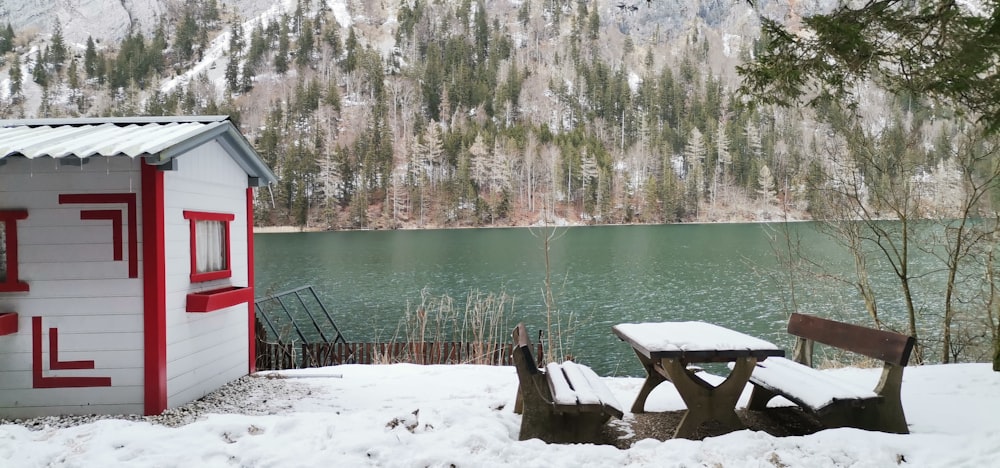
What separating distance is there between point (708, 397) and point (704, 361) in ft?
0.91

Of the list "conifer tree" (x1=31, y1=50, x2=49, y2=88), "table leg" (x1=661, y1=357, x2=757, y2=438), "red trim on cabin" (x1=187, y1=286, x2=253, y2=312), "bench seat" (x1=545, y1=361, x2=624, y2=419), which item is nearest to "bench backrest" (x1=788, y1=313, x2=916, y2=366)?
"table leg" (x1=661, y1=357, x2=757, y2=438)

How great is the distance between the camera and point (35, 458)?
299 cm

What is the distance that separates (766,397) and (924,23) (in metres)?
2.96

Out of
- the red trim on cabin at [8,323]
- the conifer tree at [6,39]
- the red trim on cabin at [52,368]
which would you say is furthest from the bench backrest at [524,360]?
the conifer tree at [6,39]

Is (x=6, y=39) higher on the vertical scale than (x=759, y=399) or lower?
higher

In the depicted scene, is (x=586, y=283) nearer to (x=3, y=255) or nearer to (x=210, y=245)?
(x=210, y=245)

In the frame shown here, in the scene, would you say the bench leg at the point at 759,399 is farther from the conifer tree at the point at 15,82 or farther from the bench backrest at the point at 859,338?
the conifer tree at the point at 15,82

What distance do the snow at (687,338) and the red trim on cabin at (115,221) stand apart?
3.68 meters

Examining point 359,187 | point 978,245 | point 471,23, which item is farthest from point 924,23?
point 471,23

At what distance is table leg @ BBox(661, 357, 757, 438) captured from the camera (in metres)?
3.50

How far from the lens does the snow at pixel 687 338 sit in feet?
11.4

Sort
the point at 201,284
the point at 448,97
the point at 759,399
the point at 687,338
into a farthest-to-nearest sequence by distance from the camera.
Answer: the point at 448,97, the point at 201,284, the point at 759,399, the point at 687,338

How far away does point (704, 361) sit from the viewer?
3463mm

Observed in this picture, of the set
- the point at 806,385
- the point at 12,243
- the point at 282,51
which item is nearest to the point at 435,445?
the point at 806,385
